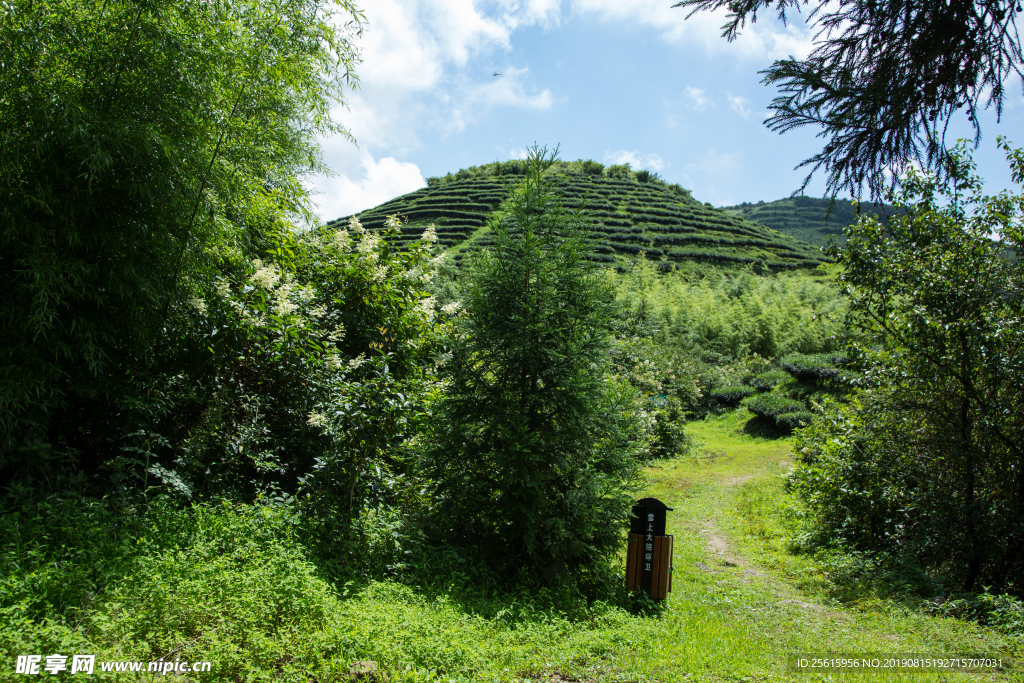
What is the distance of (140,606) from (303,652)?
953 millimetres

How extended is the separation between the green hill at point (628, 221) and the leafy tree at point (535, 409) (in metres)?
30.8

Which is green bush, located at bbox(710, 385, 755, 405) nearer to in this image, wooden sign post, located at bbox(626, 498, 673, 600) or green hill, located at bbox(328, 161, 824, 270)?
wooden sign post, located at bbox(626, 498, 673, 600)

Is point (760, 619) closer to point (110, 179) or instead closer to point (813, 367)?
point (110, 179)

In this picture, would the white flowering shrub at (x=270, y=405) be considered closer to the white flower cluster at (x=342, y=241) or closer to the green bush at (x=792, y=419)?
the white flower cluster at (x=342, y=241)

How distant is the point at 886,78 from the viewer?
8.04 ft

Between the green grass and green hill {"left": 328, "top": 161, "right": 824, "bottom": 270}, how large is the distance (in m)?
32.0

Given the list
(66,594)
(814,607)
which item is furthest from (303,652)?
(814,607)

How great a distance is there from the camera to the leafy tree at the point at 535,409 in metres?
4.67

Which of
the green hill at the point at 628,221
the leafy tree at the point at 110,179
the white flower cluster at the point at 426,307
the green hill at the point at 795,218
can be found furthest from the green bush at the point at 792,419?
the green hill at the point at 795,218

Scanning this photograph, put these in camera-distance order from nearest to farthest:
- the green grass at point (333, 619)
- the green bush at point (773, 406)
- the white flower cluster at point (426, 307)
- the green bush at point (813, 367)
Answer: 1. the green grass at point (333, 619)
2. the white flower cluster at point (426, 307)
3. the green bush at point (773, 406)
4. the green bush at point (813, 367)

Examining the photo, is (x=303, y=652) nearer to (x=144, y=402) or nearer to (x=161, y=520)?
(x=161, y=520)

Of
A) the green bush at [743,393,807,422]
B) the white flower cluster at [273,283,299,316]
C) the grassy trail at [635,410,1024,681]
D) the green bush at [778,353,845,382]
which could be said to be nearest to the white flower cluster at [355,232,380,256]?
the white flower cluster at [273,283,299,316]

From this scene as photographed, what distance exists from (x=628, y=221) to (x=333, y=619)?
51.9 meters

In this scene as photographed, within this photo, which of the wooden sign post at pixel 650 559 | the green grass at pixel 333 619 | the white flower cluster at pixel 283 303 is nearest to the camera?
the green grass at pixel 333 619
